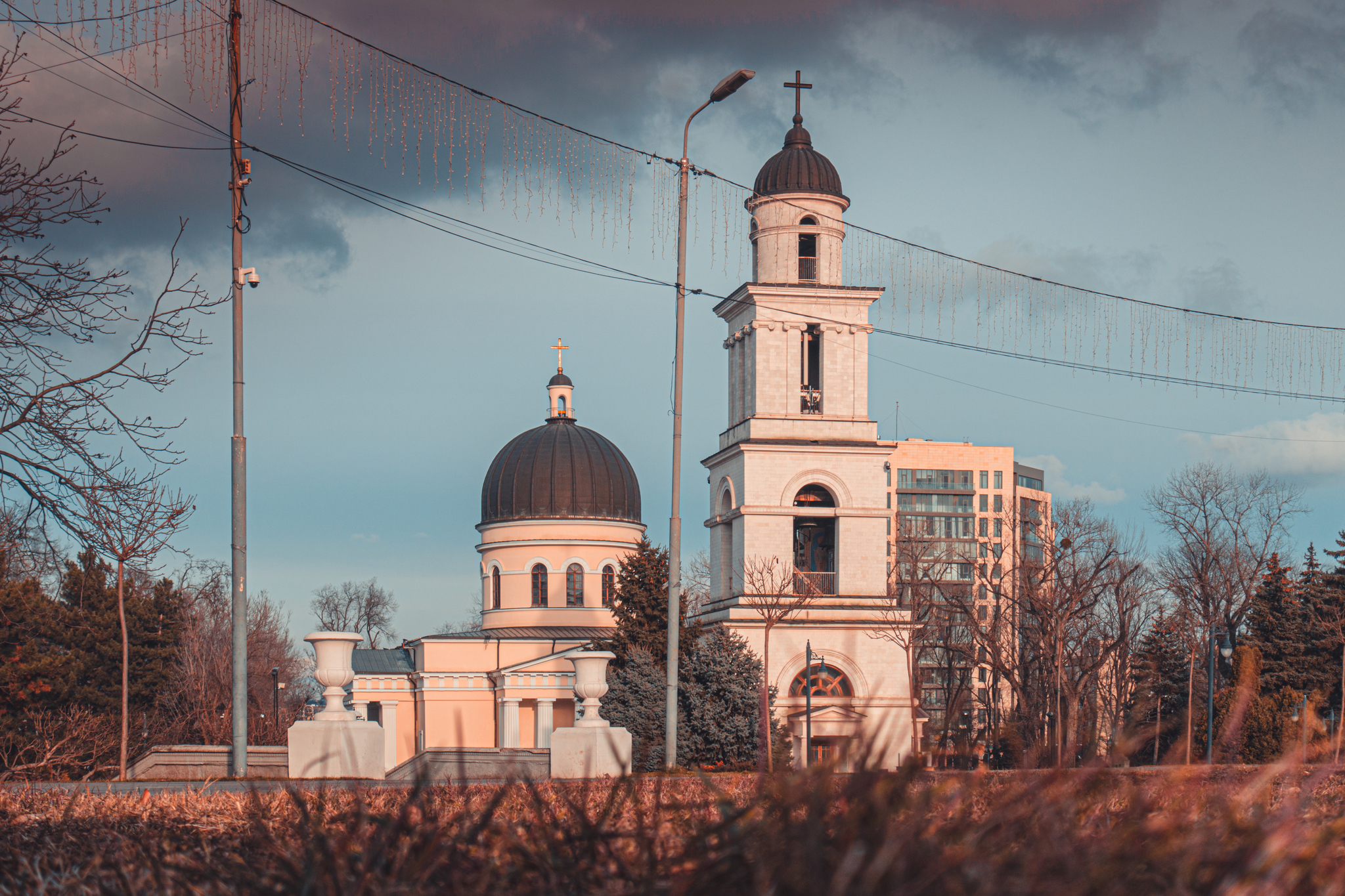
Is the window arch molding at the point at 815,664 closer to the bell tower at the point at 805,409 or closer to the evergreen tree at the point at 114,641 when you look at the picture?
the bell tower at the point at 805,409

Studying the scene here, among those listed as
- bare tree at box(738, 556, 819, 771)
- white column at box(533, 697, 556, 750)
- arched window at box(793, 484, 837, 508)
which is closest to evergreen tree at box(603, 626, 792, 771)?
bare tree at box(738, 556, 819, 771)

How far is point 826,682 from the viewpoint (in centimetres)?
3928

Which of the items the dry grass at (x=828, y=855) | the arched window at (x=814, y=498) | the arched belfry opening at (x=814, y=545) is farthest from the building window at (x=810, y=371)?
the dry grass at (x=828, y=855)

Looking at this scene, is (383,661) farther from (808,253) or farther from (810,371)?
(808,253)

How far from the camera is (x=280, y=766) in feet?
60.3

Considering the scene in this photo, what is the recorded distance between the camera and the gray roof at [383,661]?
57406 mm

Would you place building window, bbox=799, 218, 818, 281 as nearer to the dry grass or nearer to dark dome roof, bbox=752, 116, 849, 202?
dark dome roof, bbox=752, 116, 849, 202

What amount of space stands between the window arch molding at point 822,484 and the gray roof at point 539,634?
16396mm

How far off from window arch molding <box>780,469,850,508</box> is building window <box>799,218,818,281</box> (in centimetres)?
Answer: 600

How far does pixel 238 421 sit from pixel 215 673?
3574 cm

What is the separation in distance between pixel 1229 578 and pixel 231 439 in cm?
4823

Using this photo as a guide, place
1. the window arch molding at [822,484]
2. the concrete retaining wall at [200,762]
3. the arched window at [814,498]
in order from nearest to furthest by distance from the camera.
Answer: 1. the concrete retaining wall at [200,762]
2. the window arch molding at [822,484]
3. the arched window at [814,498]

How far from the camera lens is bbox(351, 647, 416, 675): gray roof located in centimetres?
5741

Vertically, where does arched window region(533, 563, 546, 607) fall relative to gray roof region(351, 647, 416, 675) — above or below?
above
